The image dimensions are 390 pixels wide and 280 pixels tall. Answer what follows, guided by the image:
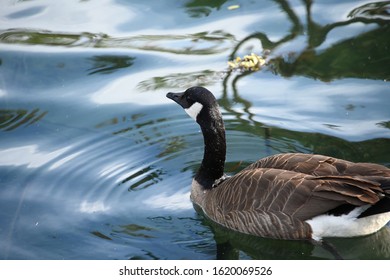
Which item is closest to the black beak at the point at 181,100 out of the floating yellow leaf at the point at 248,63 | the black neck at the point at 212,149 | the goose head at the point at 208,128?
the goose head at the point at 208,128

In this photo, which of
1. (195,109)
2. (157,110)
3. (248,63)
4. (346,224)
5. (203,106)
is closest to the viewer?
(346,224)

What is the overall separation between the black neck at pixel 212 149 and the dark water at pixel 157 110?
323 mm

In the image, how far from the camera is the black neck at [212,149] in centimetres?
676

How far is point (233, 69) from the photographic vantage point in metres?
9.41

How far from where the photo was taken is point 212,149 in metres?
6.93

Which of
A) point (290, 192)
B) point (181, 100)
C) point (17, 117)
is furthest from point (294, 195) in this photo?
point (17, 117)

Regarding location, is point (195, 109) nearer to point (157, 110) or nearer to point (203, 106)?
point (203, 106)

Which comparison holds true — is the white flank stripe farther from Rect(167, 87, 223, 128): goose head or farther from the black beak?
the black beak

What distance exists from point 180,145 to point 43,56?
2.98 meters

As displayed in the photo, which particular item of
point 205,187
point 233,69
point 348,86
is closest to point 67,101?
point 233,69

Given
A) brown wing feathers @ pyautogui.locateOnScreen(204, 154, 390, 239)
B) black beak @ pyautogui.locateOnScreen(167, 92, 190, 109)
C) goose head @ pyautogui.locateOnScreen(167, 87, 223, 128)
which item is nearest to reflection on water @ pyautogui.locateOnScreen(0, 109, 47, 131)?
black beak @ pyautogui.locateOnScreen(167, 92, 190, 109)

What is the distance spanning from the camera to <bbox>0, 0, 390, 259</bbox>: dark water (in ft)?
21.4

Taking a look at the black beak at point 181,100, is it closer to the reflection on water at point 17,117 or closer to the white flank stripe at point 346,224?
the white flank stripe at point 346,224

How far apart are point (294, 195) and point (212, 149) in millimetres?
1057
